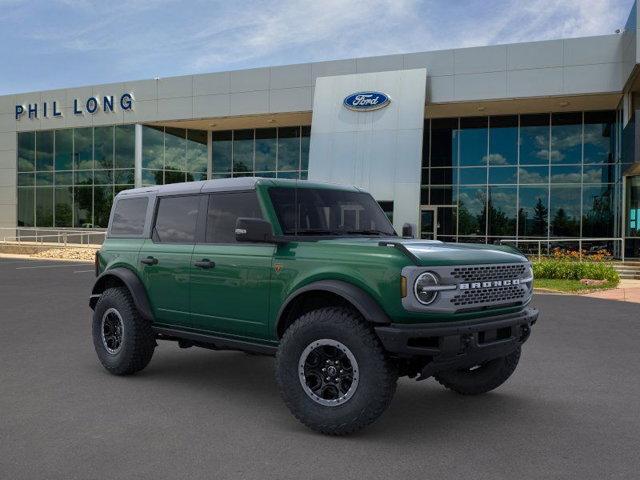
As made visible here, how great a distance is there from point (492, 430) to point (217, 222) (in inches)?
121

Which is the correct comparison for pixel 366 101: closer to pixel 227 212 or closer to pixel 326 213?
pixel 326 213

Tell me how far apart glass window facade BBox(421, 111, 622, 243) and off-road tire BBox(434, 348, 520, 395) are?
23.6 metres

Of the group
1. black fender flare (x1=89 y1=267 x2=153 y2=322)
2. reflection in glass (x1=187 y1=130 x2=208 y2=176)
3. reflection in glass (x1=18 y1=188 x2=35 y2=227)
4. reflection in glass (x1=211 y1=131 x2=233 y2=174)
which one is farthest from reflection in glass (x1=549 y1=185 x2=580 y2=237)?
reflection in glass (x1=18 y1=188 x2=35 y2=227)

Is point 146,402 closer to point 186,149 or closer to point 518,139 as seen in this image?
point 518,139

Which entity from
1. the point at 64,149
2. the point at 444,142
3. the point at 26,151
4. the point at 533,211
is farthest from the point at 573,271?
the point at 26,151

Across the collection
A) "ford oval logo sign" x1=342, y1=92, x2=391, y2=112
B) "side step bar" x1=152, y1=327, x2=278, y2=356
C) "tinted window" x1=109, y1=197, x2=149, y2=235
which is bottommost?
"side step bar" x1=152, y1=327, x2=278, y2=356

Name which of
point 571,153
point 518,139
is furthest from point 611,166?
point 518,139

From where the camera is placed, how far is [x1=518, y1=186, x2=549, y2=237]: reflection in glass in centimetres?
2867

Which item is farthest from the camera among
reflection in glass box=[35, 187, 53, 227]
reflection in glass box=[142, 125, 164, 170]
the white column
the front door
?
reflection in glass box=[35, 187, 53, 227]

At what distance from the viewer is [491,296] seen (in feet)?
16.8

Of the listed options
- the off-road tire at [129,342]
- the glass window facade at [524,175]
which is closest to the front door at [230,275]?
the off-road tire at [129,342]

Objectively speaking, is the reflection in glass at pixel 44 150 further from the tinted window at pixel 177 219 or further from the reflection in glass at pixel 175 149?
the tinted window at pixel 177 219

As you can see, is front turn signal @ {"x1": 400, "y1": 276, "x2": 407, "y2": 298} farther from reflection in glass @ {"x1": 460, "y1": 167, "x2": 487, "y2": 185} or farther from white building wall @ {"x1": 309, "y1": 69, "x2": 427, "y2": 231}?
reflection in glass @ {"x1": 460, "y1": 167, "x2": 487, "y2": 185}

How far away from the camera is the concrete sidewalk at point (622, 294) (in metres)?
15.2
